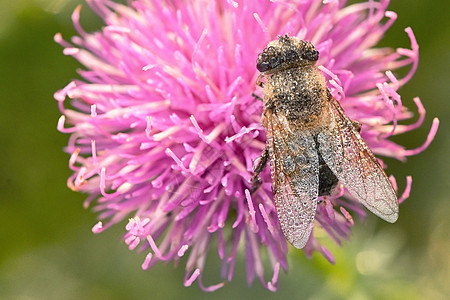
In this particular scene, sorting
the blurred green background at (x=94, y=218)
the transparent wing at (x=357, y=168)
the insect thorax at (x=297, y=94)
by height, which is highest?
the insect thorax at (x=297, y=94)

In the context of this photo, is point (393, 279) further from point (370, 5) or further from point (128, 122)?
point (128, 122)

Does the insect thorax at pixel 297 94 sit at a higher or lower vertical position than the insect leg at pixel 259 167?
higher

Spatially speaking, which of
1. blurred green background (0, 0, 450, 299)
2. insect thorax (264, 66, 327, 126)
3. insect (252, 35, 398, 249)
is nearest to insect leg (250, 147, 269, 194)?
insect (252, 35, 398, 249)

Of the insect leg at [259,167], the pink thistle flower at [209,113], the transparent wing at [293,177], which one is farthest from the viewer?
the pink thistle flower at [209,113]

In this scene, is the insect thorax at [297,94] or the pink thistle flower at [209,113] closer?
the insect thorax at [297,94]

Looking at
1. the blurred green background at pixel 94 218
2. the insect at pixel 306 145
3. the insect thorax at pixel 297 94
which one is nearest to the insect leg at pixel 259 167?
the insect at pixel 306 145

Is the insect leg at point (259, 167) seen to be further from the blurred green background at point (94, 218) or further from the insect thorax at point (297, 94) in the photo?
the blurred green background at point (94, 218)

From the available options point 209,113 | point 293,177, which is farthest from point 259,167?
point 209,113
